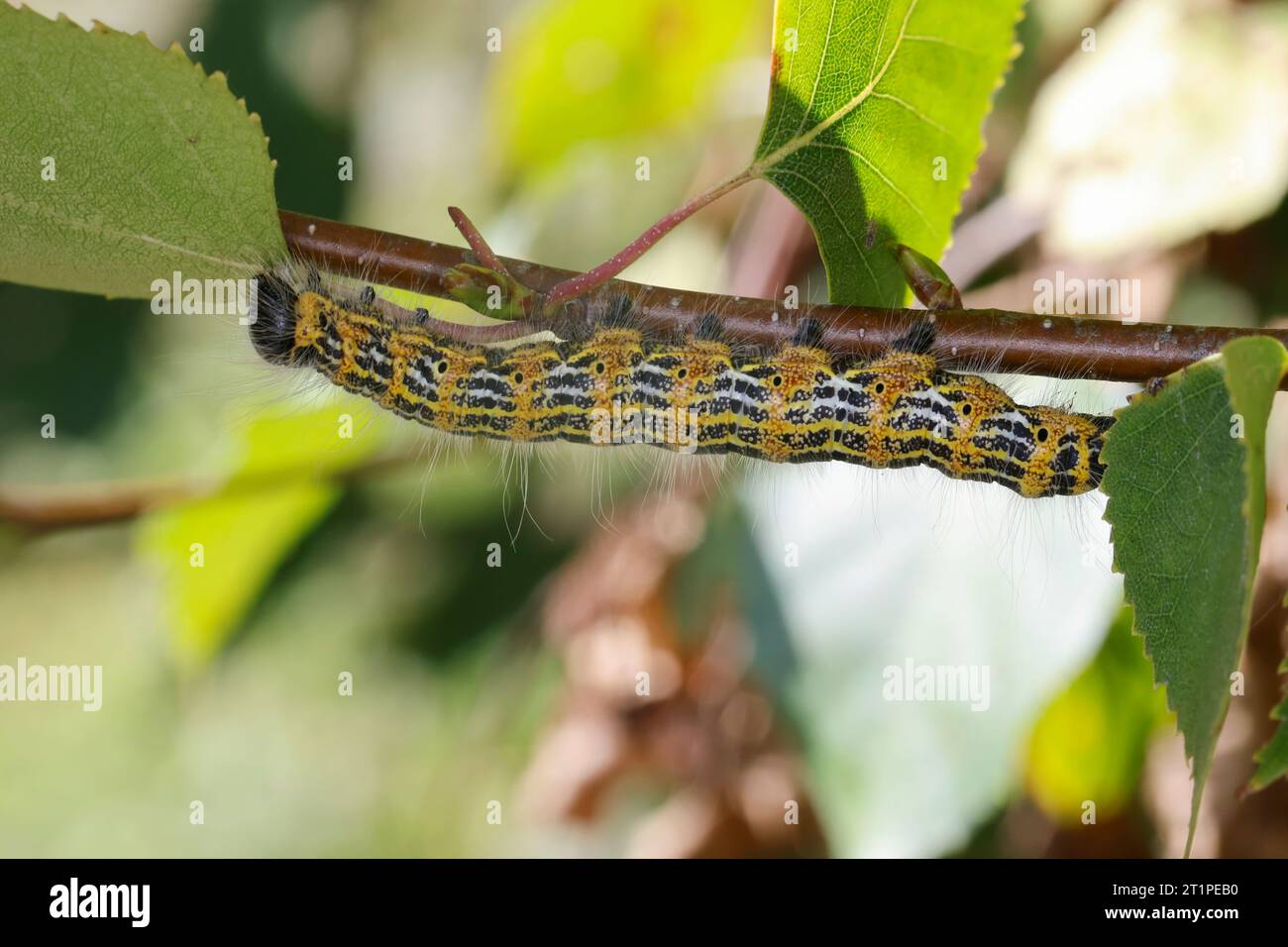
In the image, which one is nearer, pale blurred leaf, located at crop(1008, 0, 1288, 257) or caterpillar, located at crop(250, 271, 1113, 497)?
caterpillar, located at crop(250, 271, 1113, 497)

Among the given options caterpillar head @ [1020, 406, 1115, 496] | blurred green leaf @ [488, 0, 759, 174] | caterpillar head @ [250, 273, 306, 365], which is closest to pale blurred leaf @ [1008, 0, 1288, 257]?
caterpillar head @ [1020, 406, 1115, 496]

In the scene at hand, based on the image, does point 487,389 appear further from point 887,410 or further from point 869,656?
point 869,656

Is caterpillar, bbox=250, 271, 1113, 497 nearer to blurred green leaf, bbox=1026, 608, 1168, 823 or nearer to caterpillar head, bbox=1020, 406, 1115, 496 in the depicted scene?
caterpillar head, bbox=1020, 406, 1115, 496

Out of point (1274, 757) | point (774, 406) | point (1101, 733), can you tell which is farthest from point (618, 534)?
point (1274, 757)

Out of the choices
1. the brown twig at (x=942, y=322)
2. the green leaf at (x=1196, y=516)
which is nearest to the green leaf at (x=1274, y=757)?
the green leaf at (x=1196, y=516)

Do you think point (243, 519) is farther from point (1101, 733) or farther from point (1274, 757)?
point (1274, 757)
